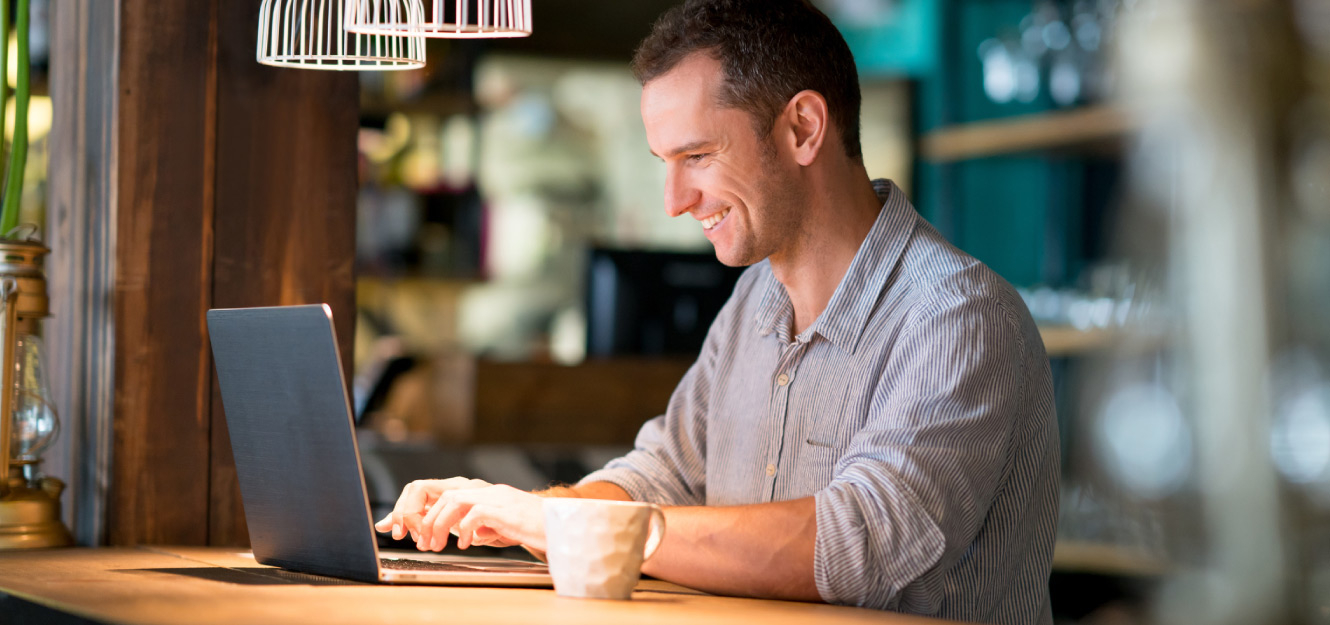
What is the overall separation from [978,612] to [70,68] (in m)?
1.23

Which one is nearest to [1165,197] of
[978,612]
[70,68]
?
[978,612]

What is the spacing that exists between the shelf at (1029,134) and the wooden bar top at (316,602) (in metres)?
2.02

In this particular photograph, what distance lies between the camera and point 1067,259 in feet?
12.1

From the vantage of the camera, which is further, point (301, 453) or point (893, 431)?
point (893, 431)

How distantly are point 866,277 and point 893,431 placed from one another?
0.28 metres

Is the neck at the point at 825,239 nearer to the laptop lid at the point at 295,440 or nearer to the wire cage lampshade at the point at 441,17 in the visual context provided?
the wire cage lampshade at the point at 441,17

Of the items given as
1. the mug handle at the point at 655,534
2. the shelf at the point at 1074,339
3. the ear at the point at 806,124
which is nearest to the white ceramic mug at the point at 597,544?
the mug handle at the point at 655,534

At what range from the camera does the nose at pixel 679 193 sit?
1603 mm

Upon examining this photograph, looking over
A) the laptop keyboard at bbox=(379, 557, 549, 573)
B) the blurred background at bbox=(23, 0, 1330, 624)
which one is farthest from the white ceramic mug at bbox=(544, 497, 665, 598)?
the blurred background at bbox=(23, 0, 1330, 624)

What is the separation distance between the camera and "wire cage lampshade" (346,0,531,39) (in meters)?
1.26

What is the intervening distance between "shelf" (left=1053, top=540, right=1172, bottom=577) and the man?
1.40 metres

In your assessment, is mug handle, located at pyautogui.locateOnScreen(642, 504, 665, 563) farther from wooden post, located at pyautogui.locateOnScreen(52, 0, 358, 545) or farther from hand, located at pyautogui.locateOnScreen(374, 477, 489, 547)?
wooden post, located at pyautogui.locateOnScreen(52, 0, 358, 545)

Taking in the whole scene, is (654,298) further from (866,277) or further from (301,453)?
(301,453)

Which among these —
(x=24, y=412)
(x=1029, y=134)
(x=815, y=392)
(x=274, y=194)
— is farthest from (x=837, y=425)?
(x=1029, y=134)
